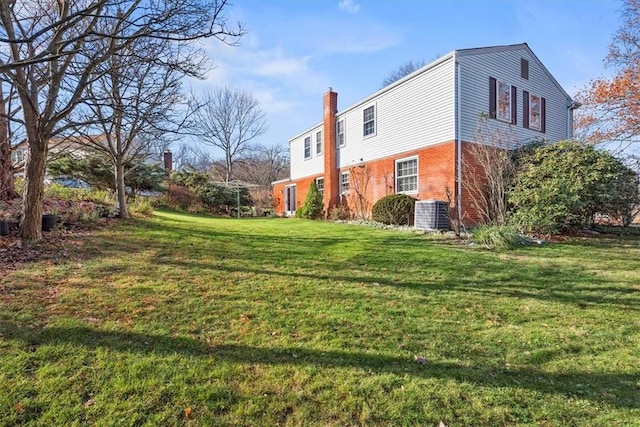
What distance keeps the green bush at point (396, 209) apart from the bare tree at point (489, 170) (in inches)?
74.6

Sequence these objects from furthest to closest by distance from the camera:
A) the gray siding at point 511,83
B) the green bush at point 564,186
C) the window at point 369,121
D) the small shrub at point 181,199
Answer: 1. the small shrub at point 181,199
2. the window at point 369,121
3. the gray siding at point 511,83
4. the green bush at point 564,186

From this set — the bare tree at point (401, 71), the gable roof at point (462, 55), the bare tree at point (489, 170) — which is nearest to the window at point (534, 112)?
the gable roof at point (462, 55)

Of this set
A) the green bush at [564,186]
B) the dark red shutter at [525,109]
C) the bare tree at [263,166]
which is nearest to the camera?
the green bush at [564,186]

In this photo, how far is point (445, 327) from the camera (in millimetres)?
3863

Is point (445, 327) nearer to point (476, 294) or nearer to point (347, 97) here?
point (476, 294)

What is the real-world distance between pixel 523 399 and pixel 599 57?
2039cm

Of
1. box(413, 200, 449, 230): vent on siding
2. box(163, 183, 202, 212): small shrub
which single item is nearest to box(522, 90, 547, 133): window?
box(413, 200, 449, 230): vent on siding

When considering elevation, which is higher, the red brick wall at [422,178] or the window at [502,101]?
the window at [502,101]

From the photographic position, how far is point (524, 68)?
13.5 meters

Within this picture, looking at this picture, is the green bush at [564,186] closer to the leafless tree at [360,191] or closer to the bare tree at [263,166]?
the leafless tree at [360,191]

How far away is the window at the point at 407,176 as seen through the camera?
1307cm

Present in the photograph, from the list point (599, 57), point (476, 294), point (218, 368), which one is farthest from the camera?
point (599, 57)

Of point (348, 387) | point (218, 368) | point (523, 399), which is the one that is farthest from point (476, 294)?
point (218, 368)

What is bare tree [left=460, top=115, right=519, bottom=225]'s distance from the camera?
33.0 feet
